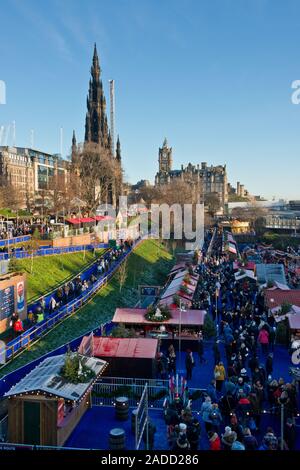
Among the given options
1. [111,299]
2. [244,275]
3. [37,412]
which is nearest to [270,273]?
[244,275]

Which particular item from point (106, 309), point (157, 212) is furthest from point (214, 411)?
point (157, 212)

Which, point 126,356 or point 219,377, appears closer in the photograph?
point 219,377

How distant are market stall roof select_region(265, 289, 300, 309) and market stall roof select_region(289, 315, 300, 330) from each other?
123 inches

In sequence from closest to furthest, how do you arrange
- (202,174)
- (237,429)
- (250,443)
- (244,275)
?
(250,443)
(237,429)
(244,275)
(202,174)

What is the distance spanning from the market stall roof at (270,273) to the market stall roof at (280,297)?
898cm

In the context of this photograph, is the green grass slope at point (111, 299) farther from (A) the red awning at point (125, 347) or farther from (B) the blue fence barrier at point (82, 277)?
(A) the red awning at point (125, 347)

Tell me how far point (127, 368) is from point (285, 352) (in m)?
7.40

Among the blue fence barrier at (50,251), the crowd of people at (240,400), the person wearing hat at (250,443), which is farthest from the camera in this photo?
the blue fence barrier at (50,251)

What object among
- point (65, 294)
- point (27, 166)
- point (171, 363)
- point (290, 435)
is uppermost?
point (27, 166)

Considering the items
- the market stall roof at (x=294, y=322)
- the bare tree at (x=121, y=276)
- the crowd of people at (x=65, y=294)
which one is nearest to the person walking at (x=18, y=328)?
the crowd of people at (x=65, y=294)

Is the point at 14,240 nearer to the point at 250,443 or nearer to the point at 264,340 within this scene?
the point at 264,340

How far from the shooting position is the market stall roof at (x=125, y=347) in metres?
15.2

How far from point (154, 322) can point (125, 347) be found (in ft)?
12.2

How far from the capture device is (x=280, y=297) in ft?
77.5
